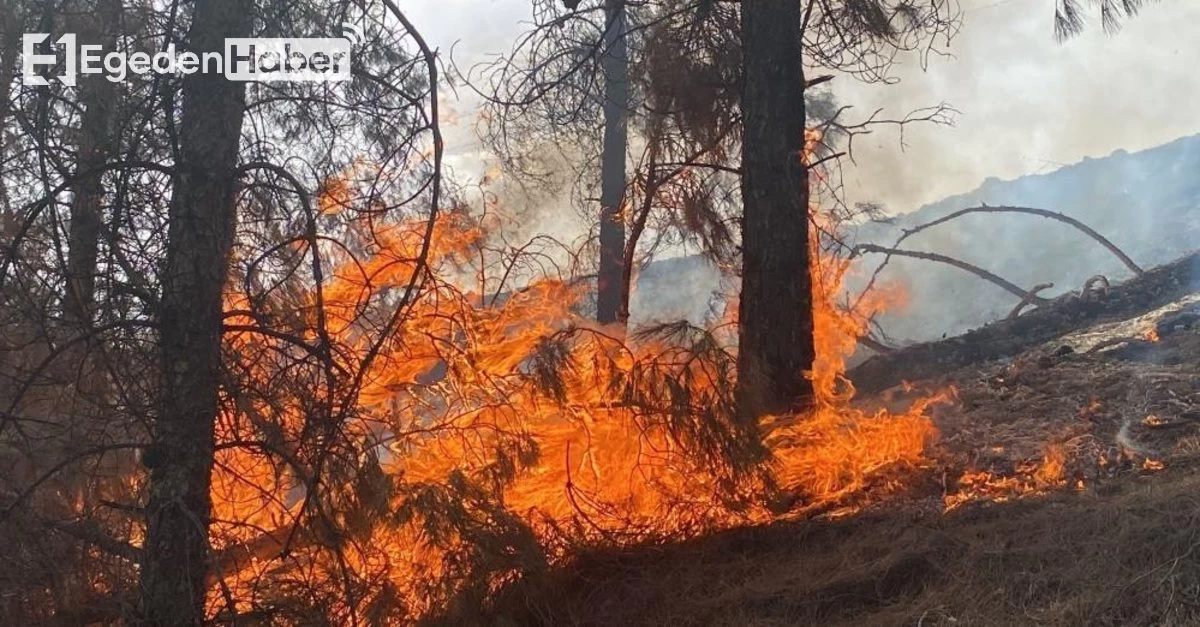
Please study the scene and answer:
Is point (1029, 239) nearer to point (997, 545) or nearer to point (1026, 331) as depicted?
point (1026, 331)

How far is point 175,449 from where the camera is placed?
454 centimetres

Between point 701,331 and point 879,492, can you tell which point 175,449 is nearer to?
point 701,331

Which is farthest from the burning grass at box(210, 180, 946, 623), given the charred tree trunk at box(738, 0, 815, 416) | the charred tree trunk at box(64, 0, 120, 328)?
the charred tree trunk at box(64, 0, 120, 328)

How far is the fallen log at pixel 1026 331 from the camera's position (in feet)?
25.9

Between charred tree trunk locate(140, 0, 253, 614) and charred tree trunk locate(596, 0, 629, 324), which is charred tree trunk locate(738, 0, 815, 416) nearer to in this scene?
charred tree trunk locate(140, 0, 253, 614)

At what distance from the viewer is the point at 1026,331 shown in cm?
816

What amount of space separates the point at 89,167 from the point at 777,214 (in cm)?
382

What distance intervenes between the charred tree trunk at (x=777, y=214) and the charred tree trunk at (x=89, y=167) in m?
3.61

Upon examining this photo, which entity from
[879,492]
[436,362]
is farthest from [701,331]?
[436,362]

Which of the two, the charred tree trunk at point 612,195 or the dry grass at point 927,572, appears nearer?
the dry grass at point 927,572

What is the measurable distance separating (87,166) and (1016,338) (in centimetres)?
681

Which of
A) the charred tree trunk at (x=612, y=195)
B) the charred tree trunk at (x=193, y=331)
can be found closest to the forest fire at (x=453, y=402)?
the charred tree trunk at (x=193, y=331)

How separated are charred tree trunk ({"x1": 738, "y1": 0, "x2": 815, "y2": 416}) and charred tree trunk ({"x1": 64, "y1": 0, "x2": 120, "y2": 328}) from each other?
361cm

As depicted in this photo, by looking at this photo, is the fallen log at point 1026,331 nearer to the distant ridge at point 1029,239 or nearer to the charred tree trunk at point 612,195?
the charred tree trunk at point 612,195
